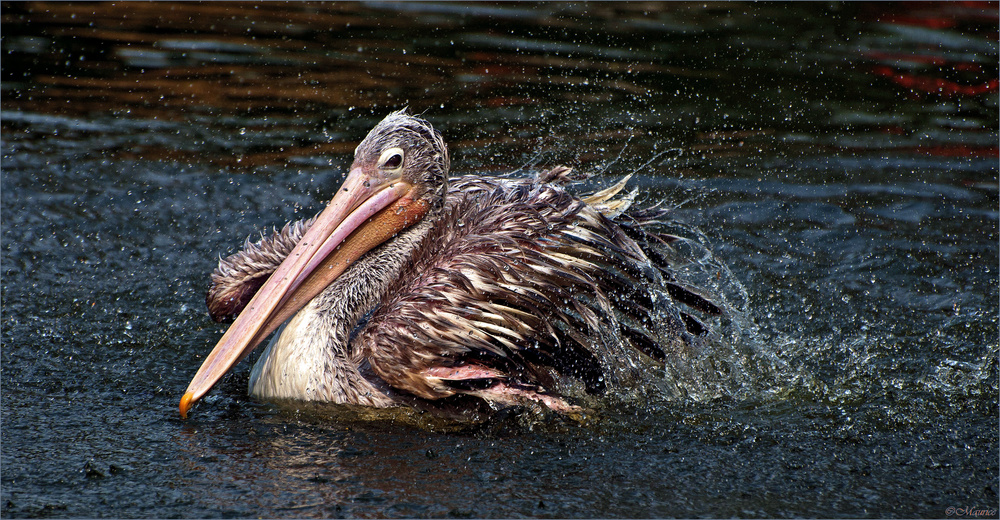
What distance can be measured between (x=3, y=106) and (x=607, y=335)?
6.28m

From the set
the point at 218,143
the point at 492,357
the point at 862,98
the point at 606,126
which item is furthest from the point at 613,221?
the point at 862,98

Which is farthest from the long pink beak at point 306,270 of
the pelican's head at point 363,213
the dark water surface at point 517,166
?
the dark water surface at point 517,166

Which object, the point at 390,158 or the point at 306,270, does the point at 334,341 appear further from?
the point at 390,158

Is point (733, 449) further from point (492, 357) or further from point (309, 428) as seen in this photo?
point (309, 428)

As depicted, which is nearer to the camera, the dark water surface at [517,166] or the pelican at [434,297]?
the dark water surface at [517,166]

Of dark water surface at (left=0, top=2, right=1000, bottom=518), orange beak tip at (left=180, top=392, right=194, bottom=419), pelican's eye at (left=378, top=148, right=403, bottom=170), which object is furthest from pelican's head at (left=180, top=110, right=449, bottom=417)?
dark water surface at (left=0, top=2, right=1000, bottom=518)

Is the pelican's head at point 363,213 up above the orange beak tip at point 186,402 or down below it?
above

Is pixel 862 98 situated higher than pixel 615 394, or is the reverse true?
pixel 862 98

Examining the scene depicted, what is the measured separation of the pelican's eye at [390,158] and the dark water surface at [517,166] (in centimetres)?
108

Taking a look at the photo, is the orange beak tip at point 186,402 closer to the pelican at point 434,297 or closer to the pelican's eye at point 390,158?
the pelican at point 434,297

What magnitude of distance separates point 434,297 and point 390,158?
2.15 ft

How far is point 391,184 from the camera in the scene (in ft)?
14.0

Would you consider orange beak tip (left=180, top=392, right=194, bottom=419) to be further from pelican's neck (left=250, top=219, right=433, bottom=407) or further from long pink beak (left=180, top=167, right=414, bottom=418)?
pelican's neck (left=250, top=219, right=433, bottom=407)

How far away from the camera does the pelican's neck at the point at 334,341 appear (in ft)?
13.3
